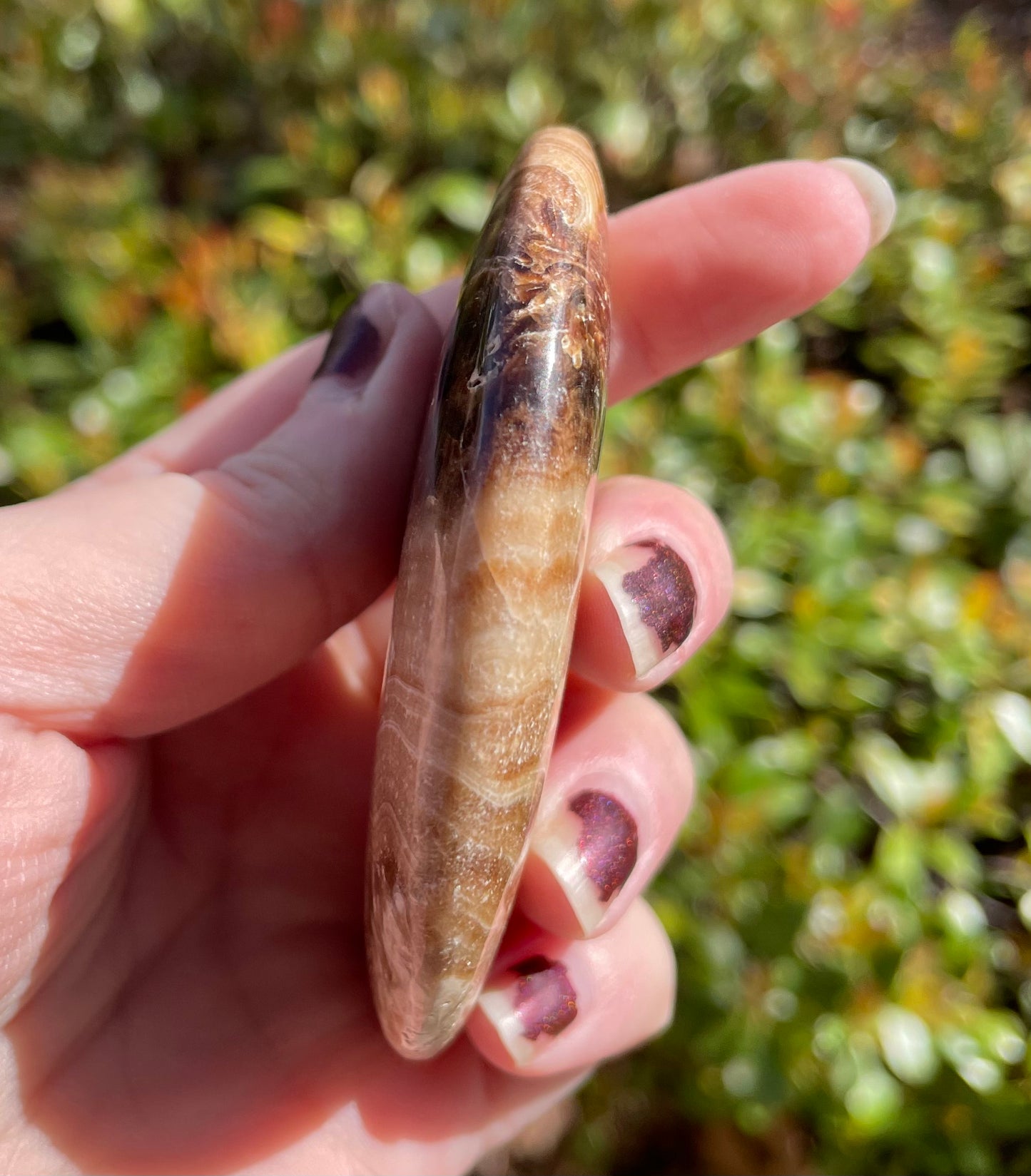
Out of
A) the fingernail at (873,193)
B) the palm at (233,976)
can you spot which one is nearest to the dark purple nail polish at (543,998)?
the palm at (233,976)

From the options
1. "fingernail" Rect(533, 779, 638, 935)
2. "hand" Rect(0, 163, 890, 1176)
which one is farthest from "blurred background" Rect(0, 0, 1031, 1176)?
"fingernail" Rect(533, 779, 638, 935)

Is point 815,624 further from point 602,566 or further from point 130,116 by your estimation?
point 130,116

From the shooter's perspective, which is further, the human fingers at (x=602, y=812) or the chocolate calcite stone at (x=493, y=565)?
the human fingers at (x=602, y=812)

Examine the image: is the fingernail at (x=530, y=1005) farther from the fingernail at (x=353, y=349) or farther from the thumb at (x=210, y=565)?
the fingernail at (x=353, y=349)

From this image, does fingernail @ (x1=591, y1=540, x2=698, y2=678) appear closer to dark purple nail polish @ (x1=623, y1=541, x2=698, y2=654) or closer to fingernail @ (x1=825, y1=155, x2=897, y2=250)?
dark purple nail polish @ (x1=623, y1=541, x2=698, y2=654)

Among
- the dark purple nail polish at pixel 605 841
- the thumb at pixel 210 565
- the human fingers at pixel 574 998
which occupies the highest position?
the thumb at pixel 210 565

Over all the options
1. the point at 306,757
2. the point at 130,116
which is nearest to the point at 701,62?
the point at 130,116
